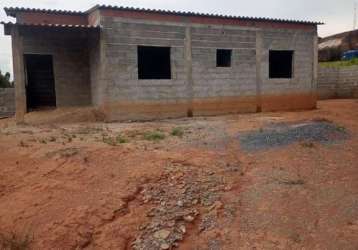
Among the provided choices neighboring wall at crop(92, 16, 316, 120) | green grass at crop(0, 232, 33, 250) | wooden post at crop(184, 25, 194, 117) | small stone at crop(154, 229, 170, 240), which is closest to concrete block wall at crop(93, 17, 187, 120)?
neighboring wall at crop(92, 16, 316, 120)

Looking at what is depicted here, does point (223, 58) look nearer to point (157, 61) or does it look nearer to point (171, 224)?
point (157, 61)

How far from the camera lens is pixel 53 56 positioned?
13312 mm

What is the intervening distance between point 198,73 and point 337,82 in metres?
11.0

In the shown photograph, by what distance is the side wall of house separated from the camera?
43.2 ft

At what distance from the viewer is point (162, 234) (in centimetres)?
520

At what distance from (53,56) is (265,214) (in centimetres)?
984

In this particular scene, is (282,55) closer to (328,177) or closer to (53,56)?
(53,56)

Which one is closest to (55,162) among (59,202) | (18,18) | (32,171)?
(32,171)

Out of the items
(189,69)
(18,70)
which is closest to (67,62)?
(18,70)

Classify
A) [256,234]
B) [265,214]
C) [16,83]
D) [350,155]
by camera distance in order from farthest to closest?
1. [16,83]
2. [350,155]
3. [265,214]
4. [256,234]

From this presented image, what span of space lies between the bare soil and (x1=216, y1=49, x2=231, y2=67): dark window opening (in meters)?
5.95

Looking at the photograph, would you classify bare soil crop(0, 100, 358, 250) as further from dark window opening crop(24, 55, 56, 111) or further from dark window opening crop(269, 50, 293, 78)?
dark window opening crop(269, 50, 293, 78)

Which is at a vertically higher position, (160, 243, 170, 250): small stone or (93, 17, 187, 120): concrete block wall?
(93, 17, 187, 120): concrete block wall

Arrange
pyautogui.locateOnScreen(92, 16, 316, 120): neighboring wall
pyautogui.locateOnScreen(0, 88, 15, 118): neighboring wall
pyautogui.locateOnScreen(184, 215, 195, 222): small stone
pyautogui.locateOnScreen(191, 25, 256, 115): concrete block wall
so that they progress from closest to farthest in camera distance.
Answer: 1. pyautogui.locateOnScreen(184, 215, 195, 222): small stone
2. pyautogui.locateOnScreen(92, 16, 316, 120): neighboring wall
3. pyautogui.locateOnScreen(191, 25, 256, 115): concrete block wall
4. pyautogui.locateOnScreen(0, 88, 15, 118): neighboring wall
